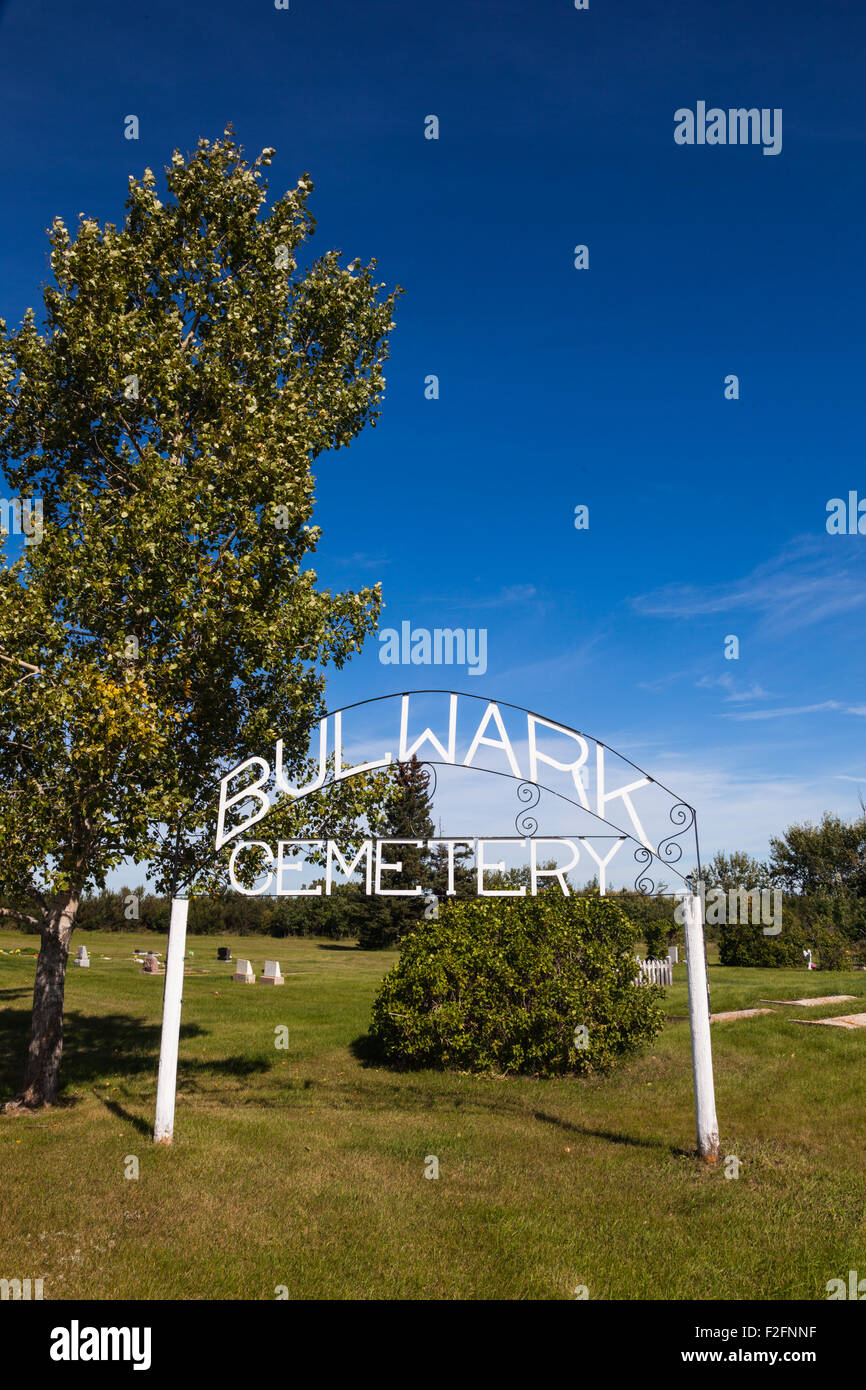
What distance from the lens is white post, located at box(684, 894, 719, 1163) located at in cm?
853

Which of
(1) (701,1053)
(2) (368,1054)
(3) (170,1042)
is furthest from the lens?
(2) (368,1054)

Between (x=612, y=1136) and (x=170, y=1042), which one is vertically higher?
(x=170, y=1042)

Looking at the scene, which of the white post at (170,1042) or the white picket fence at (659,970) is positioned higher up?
the white post at (170,1042)

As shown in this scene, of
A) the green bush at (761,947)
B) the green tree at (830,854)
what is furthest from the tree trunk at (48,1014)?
the green tree at (830,854)

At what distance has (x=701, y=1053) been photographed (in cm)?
852

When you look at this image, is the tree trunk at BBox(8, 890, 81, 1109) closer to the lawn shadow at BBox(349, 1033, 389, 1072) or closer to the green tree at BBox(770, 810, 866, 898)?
the lawn shadow at BBox(349, 1033, 389, 1072)

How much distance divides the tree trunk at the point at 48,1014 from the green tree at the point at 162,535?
0.03 m

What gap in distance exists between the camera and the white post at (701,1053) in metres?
8.53

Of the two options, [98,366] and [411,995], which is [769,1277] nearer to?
[411,995]

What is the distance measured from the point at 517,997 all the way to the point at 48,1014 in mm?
7136
